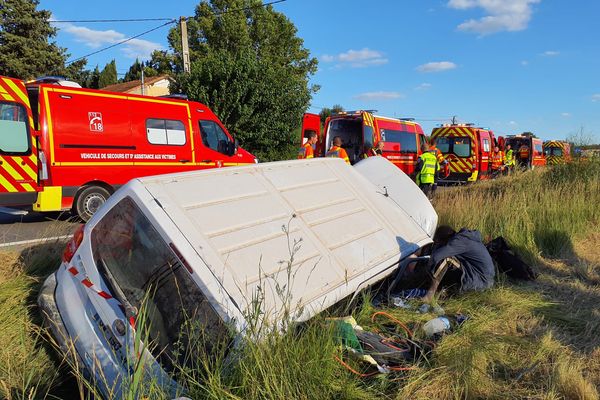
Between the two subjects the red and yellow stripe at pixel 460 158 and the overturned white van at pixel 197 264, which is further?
the red and yellow stripe at pixel 460 158

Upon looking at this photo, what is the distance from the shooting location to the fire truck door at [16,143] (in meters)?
7.77

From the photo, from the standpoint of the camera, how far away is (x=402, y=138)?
1652cm

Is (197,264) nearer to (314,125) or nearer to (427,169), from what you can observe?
(427,169)

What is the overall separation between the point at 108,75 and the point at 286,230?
4916cm

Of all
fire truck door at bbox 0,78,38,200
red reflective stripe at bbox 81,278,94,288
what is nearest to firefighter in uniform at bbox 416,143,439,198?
fire truck door at bbox 0,78,38,200

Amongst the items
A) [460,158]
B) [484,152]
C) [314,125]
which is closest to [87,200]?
[314,125]

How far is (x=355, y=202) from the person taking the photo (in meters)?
3.96

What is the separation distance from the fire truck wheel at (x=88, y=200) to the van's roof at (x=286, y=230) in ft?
20.2

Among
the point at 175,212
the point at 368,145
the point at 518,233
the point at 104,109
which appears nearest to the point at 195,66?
the point at 368,145

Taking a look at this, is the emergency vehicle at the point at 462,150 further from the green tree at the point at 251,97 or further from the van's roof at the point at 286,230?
Answer: the van's roof at the point at 286,230

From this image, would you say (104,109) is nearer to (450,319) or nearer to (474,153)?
(450,319)

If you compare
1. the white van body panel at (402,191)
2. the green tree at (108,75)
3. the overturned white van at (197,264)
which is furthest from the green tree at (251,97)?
the green tree at (108,75)

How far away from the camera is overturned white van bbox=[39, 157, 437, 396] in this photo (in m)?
2.46

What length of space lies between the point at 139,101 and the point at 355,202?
276 inches
